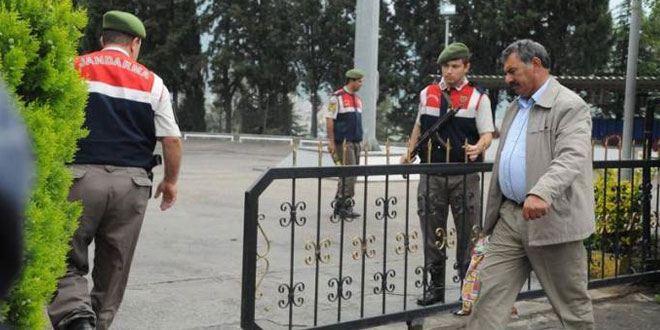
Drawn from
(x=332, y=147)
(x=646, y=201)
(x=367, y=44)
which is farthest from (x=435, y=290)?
(x=367, y=44)

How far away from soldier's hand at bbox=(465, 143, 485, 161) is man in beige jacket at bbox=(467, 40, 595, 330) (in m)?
1.06

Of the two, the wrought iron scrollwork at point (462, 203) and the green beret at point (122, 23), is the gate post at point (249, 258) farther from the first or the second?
the wrought iron scrollwork at point (462, 203)

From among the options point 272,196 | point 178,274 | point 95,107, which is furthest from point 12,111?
point 272,196

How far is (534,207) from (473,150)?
5.49 feet

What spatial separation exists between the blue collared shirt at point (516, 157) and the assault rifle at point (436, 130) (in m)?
1.24

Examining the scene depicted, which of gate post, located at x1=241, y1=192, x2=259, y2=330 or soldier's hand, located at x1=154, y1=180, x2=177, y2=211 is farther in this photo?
soldier's hand, located at x1=154, y1=180, x2=177, y2=211

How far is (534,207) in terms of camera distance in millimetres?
3725

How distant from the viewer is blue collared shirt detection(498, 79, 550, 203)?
13.5ft

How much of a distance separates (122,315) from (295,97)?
3580cm

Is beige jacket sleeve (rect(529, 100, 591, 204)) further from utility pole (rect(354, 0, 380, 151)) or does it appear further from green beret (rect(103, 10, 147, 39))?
utility pole (rect(354, 0, 380, 151))

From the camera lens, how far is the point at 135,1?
129 ft

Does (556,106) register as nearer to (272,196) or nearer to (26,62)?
(26,62)

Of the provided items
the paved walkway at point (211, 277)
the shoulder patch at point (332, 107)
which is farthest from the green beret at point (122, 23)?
the shoulder patch at point (332, 107)

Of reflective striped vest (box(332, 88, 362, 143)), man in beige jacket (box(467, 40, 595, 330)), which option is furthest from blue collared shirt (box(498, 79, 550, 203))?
reflective striped vest (box(332, 88, 362, 143))
